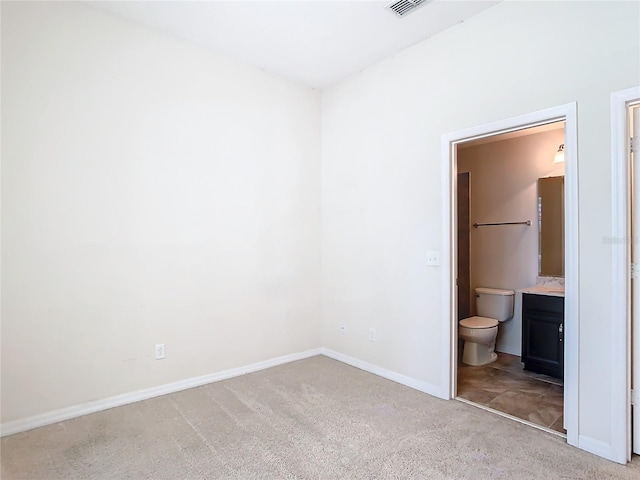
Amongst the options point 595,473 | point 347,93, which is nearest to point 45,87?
point 347,93

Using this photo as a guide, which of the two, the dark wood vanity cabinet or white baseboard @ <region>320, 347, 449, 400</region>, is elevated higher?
the dark wood vanity cabinet

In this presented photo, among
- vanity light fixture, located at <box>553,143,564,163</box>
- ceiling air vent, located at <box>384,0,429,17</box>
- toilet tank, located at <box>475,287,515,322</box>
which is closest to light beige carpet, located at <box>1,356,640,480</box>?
toilet tank, located at <box>475,287,515,322</box>

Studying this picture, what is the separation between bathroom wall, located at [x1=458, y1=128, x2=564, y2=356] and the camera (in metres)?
3.84

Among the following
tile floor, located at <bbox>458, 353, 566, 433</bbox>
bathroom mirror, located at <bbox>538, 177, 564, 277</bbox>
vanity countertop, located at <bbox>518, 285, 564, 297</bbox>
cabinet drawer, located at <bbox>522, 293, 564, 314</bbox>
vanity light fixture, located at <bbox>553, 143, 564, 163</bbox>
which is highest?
vanity light fixture, located at <bbox>553, 143, 564, 163</bbox>

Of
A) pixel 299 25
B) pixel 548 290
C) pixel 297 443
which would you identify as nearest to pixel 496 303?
pixel 548 290

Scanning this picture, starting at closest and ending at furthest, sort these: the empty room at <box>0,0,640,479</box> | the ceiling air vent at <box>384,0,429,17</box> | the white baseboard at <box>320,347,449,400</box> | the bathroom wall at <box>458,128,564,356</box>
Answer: the empty room at <box>0,0,640,479</box> < the ceiling air vent at <box>384,0,429,17</box> < the white baseboard at <box>320,347,449,400</box> < the bathroom wall at <box>458,128,564,356</box>

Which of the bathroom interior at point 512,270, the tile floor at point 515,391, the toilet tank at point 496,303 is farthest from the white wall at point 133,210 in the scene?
the toilet tank at point 496,303

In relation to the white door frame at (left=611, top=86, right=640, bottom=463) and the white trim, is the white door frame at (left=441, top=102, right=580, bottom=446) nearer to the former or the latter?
the white door frame at (left=611, top=86, right=640, bottom=463)

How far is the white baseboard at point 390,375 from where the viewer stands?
2877 millimetres

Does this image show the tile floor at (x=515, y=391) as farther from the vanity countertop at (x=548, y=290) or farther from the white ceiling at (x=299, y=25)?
the white ceiling at (x=299, y=25)

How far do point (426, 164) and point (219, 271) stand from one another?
1.95m

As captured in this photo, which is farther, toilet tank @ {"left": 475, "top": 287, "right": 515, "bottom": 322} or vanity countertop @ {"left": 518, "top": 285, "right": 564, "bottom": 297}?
toilet tank @ {"left": 475, "top": 287, "right": 515, "bottom": 322}

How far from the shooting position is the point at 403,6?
2529 mm

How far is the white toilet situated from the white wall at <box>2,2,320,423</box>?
A: 1671 millimetres
